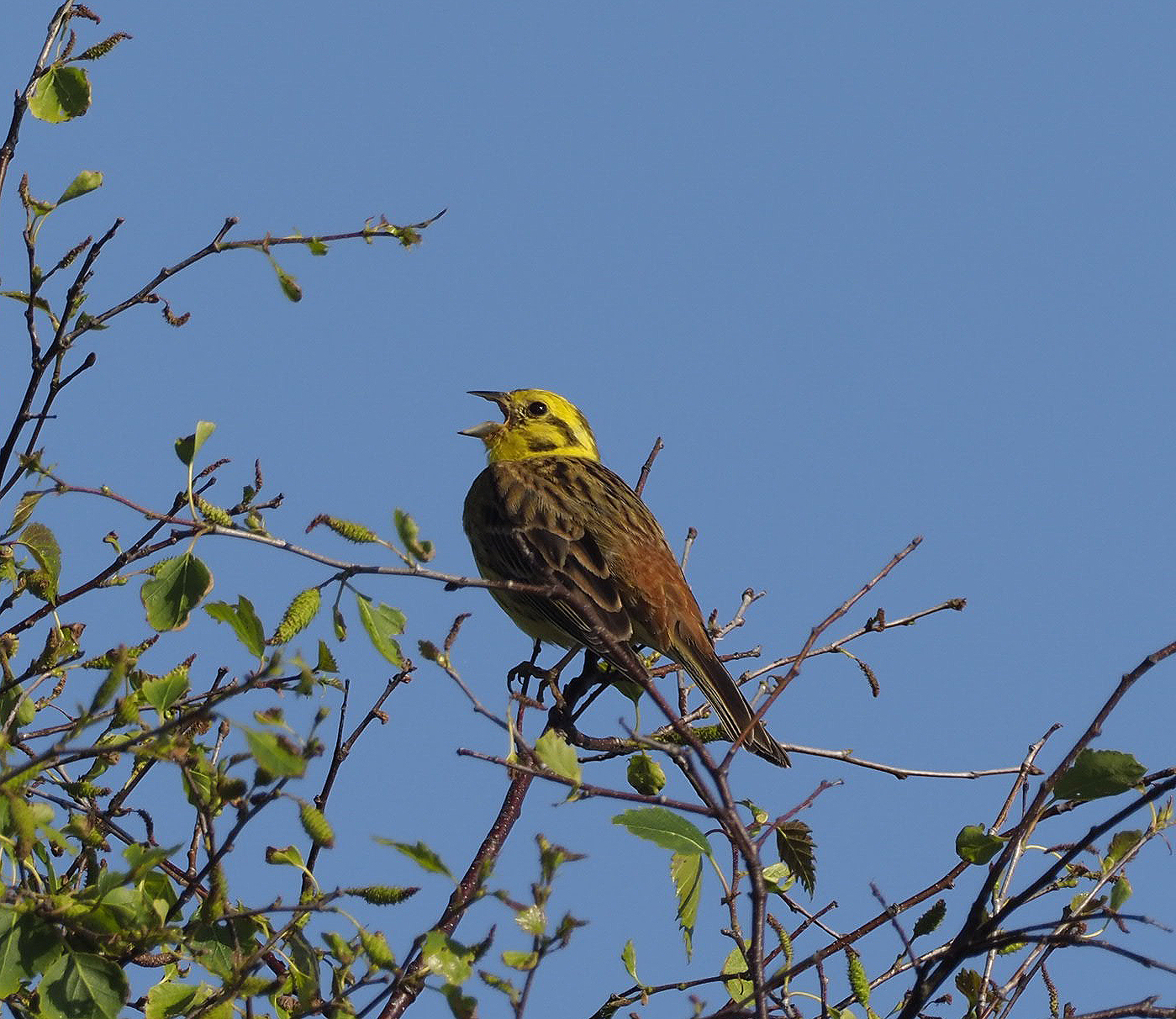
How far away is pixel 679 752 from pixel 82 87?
2422 mm

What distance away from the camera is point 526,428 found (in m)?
8.30

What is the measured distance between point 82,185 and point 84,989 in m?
2.02

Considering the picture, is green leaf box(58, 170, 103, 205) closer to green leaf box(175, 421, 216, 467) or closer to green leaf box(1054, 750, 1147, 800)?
green leaf box(175, 421, 216, 467)

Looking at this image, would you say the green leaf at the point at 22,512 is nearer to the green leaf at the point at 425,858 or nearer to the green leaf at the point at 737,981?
the green leaf at the point at 425,858

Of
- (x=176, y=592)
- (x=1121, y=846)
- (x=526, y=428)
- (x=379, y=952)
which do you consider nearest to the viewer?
(x=379, y=952)

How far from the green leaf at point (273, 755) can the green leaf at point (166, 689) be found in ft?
2.15

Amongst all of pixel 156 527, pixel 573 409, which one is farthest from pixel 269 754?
pixel 573 409

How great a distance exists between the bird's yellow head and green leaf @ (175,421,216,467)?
16.9 feet

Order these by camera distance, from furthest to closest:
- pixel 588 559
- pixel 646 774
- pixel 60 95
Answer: pixel 588 559
pixel 646 774
pixel 60 95

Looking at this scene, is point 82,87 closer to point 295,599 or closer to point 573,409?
point 295,599

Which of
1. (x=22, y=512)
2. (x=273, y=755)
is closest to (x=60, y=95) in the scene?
(x=22, y=512)

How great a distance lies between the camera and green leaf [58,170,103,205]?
13.4 feet

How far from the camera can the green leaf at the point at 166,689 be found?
302 cm

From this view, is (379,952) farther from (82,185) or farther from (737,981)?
(82,185)
